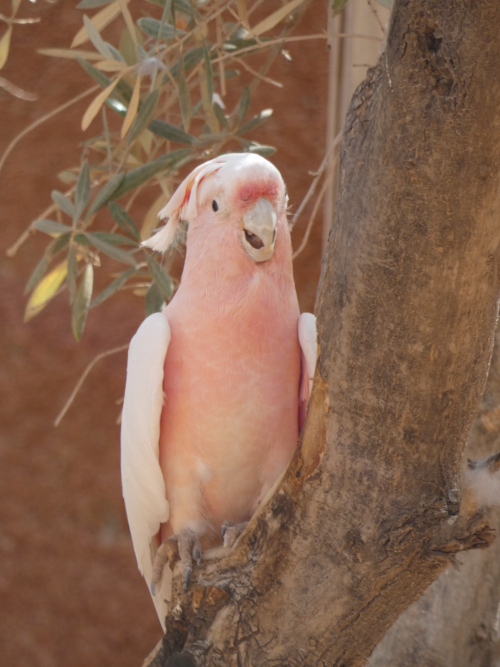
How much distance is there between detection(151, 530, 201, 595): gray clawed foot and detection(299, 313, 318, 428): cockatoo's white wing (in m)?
0.26

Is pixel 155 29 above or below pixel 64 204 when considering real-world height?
above

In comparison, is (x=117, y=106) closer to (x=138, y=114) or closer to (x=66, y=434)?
(x=138, y=114)

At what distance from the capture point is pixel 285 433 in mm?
1152

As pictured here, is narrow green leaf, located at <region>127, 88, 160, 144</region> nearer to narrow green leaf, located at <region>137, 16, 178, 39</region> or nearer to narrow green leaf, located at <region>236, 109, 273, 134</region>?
narrow green leaf, located at <region>137, 16, 178, 39</region>

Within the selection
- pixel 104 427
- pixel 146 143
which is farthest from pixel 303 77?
pixel 104 427

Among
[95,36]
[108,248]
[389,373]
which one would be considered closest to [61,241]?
[108,248]

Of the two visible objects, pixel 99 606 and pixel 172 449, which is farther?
pixel 99 606

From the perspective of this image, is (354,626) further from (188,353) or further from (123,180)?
(123,180)

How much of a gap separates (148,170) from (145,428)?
1.73ft

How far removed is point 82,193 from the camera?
1.36 m

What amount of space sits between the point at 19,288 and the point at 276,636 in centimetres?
203

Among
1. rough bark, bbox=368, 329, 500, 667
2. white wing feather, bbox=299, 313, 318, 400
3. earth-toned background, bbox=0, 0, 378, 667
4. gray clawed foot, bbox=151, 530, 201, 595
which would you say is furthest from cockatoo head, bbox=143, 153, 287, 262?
earth-toned background, bbox=0, 0, 378, 667

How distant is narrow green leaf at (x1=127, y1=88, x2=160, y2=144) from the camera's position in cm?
129

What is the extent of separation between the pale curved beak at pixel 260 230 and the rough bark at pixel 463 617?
0.57 meters
